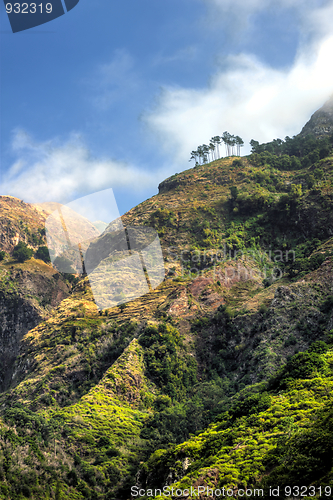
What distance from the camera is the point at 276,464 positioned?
51.4 ft

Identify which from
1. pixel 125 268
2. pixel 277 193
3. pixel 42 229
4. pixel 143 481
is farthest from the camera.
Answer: pixel 42 229

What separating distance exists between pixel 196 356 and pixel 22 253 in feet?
187

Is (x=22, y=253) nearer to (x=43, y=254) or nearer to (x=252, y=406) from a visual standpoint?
(x=43, y=254)

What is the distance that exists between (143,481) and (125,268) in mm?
35137

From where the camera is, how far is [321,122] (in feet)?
302

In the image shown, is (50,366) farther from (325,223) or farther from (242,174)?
(242,174)

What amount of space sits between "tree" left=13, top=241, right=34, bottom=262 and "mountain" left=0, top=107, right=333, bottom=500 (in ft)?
8.34

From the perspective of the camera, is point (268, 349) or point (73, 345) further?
point (73, 345)

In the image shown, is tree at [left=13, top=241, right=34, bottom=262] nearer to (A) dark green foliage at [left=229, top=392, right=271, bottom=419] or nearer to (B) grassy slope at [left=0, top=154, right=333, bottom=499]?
(B) grassy slope at [left=0, top=154, right=333, bottom=499]

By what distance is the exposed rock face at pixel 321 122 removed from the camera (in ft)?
294

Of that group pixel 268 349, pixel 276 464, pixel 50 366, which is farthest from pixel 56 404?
pixel 276 464
